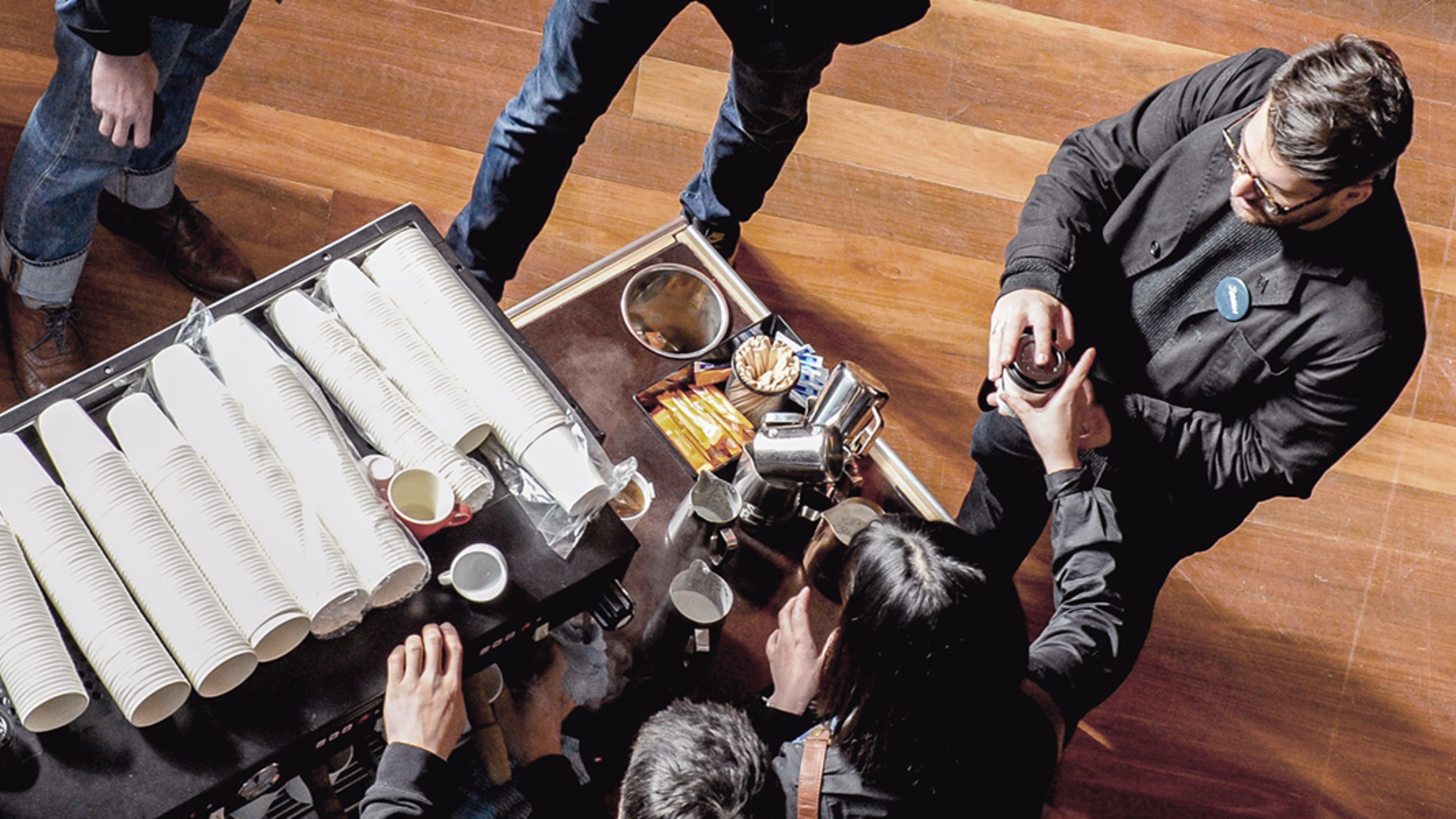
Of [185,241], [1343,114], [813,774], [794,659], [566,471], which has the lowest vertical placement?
[185,241]

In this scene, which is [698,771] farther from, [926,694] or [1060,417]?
[1060,417]

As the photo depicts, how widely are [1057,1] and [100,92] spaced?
104 inches

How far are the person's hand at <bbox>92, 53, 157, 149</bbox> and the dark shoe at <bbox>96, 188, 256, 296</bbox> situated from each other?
575mm

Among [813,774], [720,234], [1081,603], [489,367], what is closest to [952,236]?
[720,234]

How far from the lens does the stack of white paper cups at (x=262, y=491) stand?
137cm

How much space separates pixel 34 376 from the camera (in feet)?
8.16

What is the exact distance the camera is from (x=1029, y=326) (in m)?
1.89

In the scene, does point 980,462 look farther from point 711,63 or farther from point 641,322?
point 711,63

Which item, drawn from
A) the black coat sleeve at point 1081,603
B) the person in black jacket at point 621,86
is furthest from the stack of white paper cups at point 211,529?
the black coat sleeve at point 1081,603

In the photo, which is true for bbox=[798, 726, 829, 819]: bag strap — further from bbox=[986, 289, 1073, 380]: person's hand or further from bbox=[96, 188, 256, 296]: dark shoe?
bbox=[96, 188, 256, 296]: dark shoe

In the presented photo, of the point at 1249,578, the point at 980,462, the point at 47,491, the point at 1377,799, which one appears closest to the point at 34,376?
the point at 47,491

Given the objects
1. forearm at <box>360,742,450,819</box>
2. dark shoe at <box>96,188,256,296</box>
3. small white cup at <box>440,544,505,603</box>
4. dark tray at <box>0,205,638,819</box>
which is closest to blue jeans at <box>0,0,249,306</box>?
dark shoe at <box>96,188,256,296</box>

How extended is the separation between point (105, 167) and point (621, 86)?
3.43ft

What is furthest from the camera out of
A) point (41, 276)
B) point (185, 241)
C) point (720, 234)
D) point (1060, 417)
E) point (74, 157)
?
point (720, 234)
